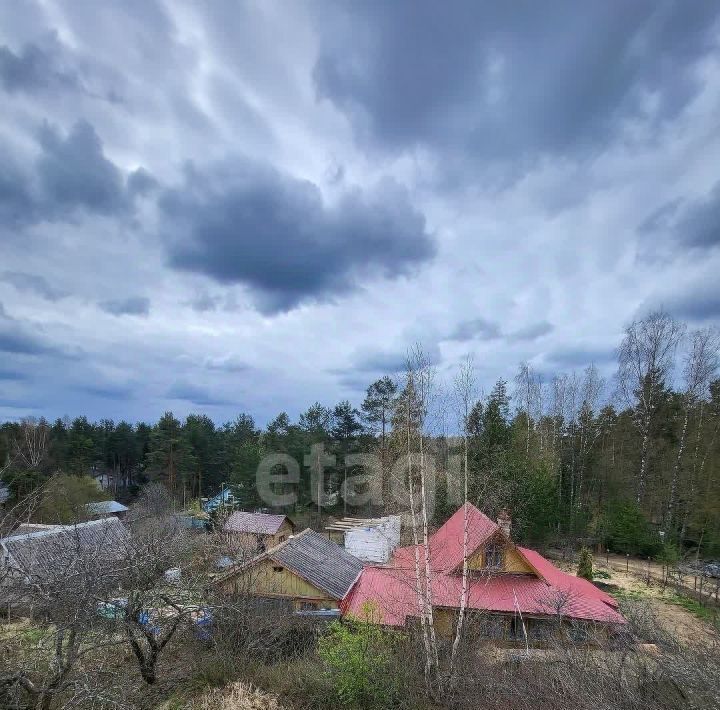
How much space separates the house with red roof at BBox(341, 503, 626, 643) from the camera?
46.5ft

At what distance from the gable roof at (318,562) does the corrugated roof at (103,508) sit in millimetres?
18180

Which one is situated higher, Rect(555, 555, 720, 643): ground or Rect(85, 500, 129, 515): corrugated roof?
Rect(85, 500, 129, 515): corrugated roof

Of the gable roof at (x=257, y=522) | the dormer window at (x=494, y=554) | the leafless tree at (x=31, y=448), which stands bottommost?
the gable roof at (x=257, y=522)

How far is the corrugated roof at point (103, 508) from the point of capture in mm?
30794

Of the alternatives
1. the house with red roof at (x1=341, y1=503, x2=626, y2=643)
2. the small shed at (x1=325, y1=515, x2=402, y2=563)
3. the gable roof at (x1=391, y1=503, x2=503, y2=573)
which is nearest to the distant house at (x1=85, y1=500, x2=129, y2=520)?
the small shed at (x1=325, y1=515, x2=402, y2=563)

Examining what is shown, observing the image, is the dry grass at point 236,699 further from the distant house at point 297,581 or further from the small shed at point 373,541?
the small shed at point 373,541

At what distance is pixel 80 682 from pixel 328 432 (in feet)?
111

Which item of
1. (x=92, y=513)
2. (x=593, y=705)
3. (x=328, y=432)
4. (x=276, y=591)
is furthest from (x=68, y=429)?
(x=593, y=705)

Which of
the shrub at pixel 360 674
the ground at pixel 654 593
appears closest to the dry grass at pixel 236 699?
the shrub at pixel 360 674

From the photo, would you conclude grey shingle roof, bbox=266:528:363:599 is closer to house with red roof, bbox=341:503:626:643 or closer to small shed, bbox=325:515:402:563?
house with red roof, bbox=341:503:626:643

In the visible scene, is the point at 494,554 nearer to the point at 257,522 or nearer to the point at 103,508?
the point at 257,522

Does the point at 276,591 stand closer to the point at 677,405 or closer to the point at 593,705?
the point at 593,705

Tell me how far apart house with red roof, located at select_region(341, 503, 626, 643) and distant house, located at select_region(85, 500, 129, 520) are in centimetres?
2105

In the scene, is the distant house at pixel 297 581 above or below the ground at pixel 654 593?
above
